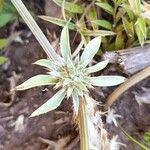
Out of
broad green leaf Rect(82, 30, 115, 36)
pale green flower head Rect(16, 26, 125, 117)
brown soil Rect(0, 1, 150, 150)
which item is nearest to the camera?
pale green flower head Rect(16, 26, 125, 117)

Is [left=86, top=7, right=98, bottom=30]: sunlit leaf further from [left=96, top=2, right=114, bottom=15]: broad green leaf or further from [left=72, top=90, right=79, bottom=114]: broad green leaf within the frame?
[left=72, top=90, right=79, bottom=114]: broad green leaf

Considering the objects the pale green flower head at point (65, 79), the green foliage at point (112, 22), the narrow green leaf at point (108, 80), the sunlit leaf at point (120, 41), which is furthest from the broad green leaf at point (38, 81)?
the sunlit leaf at point (120, 41)

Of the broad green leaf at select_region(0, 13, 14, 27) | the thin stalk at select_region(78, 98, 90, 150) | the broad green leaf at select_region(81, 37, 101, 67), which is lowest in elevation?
the thin stalk at select_region(78, 98, 90, 150)

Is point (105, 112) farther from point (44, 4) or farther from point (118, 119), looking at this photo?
point (44, 4)

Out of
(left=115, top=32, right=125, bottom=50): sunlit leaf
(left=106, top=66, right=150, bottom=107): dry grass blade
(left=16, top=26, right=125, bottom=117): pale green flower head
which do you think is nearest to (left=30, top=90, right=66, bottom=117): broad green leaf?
(left=16, top=26, right=125, bottom=117): pale green flower head

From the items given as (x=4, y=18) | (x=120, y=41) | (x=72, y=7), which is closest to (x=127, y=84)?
(x=120, y=41)

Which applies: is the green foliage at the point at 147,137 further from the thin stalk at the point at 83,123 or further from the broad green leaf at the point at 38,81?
the broad green leaf at the point at 38,81

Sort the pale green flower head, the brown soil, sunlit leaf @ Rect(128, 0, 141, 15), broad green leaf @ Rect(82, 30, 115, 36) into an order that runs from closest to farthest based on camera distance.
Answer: the pale green flower head < sunlit leaf @ Rect(128, 0, 141, 15) < broad green leaf @ Rect(82, 30, 115, 36) < the brown soil

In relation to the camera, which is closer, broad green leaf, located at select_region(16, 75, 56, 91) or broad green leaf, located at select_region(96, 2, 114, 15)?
broad green leaf, located at select_region(16, 75, 56, 91)
